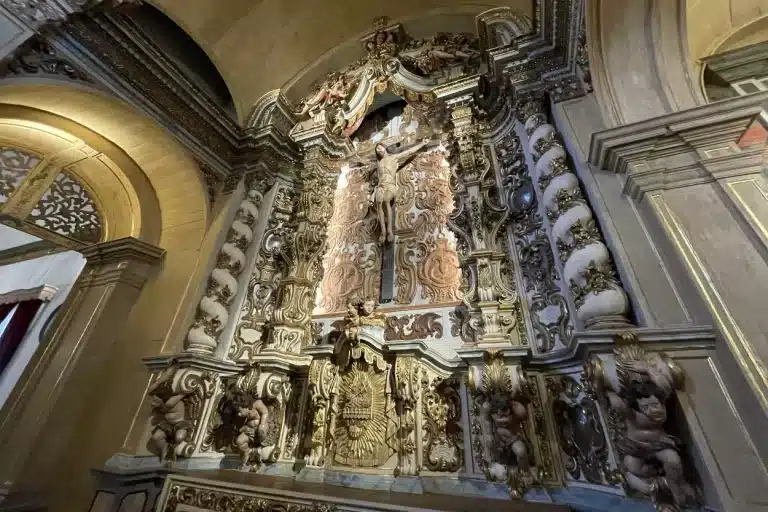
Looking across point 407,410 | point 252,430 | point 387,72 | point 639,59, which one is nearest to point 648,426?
point 407,410

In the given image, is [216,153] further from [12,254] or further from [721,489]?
[12,254]

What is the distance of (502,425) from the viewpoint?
1.89 m

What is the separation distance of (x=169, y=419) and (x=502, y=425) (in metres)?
2.41

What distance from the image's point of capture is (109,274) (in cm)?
350

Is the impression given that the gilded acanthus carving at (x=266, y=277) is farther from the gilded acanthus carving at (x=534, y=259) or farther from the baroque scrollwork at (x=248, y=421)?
the gilded acanthus carving at (x=534, y=259)

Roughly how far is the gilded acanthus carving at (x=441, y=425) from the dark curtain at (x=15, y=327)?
22.1 ft

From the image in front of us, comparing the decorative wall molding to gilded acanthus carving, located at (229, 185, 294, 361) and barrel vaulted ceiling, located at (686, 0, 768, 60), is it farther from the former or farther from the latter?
barrel vaulted ceiling, located at (686, 0, 768, 60)

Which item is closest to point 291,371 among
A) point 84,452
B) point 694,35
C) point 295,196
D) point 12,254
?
point 84,452

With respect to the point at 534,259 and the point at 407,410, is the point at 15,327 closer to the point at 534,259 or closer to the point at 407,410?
the point at 407,410

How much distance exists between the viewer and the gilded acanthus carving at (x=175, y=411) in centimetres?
246

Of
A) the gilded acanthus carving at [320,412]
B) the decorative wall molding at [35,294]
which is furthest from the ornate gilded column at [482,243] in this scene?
the decorative wall molding at [35,294]

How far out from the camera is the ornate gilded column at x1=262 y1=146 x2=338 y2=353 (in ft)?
10.1

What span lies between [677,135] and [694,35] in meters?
1.44

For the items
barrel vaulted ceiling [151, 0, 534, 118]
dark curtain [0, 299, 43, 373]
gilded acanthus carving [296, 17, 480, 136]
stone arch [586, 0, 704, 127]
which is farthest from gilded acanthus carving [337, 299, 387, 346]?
dark curtain [0, 299, 43, 373]
